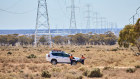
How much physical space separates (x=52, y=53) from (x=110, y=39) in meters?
109

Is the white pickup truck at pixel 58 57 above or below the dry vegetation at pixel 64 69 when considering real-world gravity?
above

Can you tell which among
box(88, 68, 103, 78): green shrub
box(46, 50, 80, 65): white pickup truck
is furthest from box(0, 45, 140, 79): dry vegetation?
box(46, 50, 80, 65): white pickup truck

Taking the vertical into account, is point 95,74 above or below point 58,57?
below

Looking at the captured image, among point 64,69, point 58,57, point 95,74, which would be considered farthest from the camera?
point 58,57

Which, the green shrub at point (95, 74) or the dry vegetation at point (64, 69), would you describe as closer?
the dry vegetation at point (64, 69)

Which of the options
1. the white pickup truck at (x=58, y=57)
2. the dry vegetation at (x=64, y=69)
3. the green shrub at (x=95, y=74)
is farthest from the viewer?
the white pickup truck at (x=58, y=57)

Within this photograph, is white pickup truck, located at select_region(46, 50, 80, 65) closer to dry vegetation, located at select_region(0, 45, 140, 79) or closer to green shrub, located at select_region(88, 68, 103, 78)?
dry vegetation, located at select_region(0, 45, 140, 79)

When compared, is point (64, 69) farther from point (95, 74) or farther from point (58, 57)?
point (58, 57)

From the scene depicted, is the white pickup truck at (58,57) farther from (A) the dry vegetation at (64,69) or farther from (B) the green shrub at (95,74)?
(B) the green shrub at (95,74)

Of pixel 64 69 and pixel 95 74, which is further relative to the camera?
pixel 64 69

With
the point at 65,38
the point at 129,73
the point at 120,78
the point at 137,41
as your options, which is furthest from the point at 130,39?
the point at 65,38

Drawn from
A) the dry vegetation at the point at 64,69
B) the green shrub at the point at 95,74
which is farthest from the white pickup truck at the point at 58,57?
the green shrub at the point at 95,74

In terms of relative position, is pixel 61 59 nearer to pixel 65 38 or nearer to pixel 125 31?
pixel 125 31

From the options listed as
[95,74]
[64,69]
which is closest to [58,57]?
[64,69]
